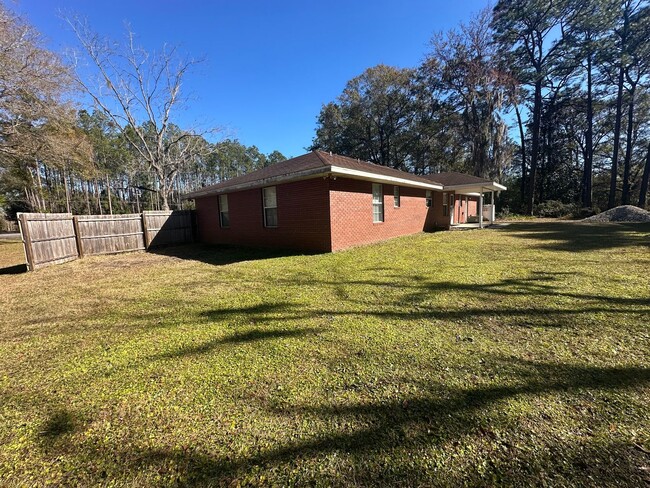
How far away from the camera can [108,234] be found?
10.6 metres

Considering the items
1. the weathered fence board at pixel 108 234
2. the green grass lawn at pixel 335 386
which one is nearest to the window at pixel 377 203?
the green grass lawn at pixel 335 386

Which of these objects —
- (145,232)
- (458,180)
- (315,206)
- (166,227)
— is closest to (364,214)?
(315,206)

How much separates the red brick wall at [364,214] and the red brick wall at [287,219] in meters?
0.40

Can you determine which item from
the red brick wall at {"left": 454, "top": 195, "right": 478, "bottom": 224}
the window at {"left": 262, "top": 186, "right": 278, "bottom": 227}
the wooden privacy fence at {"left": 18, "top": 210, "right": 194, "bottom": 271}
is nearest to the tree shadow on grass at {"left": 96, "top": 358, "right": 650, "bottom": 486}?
the window at {"left": 262, "top": 186, "right": 278, "bottom": 227}

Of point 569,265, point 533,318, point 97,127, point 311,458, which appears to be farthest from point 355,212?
point 97,127

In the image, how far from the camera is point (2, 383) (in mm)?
2559

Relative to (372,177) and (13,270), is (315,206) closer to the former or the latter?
(372,177)

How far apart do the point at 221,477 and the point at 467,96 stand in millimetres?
30318

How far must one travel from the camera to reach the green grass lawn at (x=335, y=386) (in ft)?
5.36

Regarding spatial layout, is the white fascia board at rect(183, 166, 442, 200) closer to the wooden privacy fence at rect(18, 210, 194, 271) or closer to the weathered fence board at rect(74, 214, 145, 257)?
the wooden privacy fence at rect(18, 210, 194, 271)

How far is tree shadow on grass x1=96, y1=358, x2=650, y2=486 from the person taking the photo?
5.12ft

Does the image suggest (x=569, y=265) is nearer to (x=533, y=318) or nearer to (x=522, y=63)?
(x=533, y=318)

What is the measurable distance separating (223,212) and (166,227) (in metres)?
2.85

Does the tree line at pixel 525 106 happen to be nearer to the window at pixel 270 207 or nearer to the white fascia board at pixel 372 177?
the white fascia board at pixel 372 177
